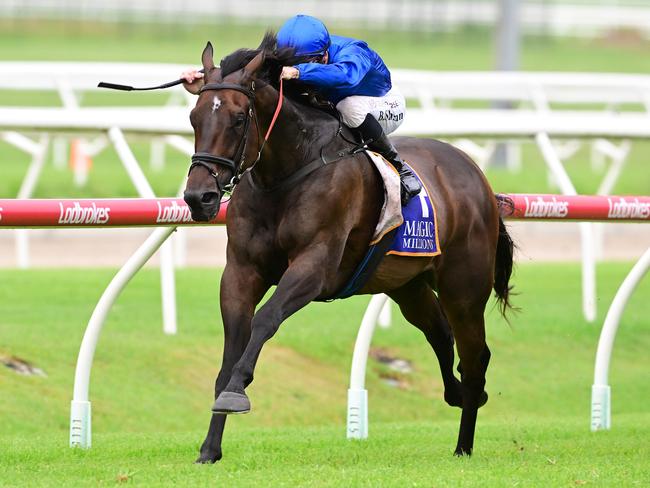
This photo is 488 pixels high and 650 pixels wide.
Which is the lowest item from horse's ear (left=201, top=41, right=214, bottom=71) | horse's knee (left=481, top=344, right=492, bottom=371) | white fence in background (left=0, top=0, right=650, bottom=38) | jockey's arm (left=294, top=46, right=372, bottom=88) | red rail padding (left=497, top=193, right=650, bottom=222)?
white fence in background (left=0, top=0, right=650, bottom=38)

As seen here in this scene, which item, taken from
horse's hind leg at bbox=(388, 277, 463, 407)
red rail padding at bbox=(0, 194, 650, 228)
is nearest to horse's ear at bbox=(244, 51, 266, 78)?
red rail padding at bbox=(0, 194, 650, 228)

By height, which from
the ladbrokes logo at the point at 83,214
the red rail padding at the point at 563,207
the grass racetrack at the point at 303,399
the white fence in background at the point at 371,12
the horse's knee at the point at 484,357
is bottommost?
the white fence in background at the point at 371,12

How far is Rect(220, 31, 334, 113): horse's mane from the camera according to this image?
545 centimetres

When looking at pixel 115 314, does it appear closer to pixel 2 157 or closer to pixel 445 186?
pixel 445 186

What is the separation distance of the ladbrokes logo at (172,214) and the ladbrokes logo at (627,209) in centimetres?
206

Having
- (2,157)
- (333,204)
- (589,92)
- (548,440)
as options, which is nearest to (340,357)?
(548,440)

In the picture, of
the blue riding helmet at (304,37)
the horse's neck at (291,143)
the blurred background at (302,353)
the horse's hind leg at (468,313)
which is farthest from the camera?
the horse's hind leg at (468,313)

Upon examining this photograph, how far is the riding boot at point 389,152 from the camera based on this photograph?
589 centimetres

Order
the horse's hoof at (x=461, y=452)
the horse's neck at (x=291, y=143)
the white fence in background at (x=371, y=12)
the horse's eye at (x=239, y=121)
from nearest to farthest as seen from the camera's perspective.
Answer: the horse's eye at (x=239, y=121) < the horse's neck at (x=291, y=143) < the horse's hoof at (x=461, y=452) < the white fence in background at (x=371, y=12)

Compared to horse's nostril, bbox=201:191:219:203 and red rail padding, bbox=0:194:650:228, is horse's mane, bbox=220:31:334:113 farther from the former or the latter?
red rail padding, bbox=0:194:650:228

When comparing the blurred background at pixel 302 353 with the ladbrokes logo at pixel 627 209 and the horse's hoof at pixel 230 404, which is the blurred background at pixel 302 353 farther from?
the ladbrokes logo at pixel 627 209

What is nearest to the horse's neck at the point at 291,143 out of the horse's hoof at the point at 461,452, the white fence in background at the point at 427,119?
the white fence in background at the point at 427,119

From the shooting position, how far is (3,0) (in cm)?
4091

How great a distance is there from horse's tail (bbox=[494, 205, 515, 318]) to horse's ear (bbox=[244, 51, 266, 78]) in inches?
71.6
